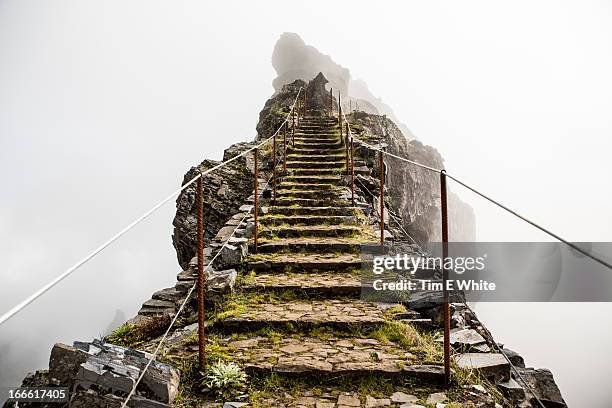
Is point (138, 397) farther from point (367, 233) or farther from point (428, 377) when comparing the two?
point (367, 233)

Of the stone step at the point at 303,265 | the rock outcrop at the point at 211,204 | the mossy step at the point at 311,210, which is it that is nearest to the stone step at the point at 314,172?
the rock outcrop at the point at 211,204

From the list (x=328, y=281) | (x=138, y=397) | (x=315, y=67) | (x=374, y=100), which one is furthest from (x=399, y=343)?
(x=374, y=100)

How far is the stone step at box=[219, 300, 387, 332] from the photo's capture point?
412 centimetres

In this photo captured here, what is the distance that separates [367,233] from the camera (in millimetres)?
6926

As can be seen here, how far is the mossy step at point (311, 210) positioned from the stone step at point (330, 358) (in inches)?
161

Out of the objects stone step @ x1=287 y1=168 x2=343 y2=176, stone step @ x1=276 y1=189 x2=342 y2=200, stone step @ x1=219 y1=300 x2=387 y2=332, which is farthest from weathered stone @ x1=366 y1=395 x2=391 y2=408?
stone step @ x1=287 y1=168 x2=343 y2=176

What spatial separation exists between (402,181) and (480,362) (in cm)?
2082

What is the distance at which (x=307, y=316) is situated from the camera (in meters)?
4.30

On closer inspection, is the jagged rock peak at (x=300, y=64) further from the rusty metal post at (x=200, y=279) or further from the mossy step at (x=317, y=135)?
the rusty metal post at (x=200, y=279)

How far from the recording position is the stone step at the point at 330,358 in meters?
3.24

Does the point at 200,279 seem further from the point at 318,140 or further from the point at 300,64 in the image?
the point at 300,64

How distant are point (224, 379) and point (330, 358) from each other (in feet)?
3.16

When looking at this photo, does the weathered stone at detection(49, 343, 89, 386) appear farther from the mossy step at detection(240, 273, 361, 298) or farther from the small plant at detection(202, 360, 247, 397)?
the mossy step at detection(240, 273, 361, 298)

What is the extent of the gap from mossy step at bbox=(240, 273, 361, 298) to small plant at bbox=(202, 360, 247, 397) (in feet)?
5.81
